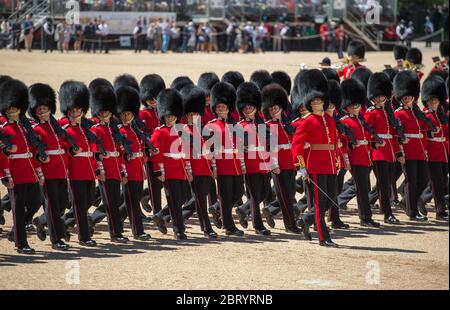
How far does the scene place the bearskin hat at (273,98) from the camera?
974cm

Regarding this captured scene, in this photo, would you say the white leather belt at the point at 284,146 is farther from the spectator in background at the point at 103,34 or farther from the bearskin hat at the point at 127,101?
the spectator in background at the point at 103,34

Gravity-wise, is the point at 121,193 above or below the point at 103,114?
below

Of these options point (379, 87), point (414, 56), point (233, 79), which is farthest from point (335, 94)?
point (414, 56)

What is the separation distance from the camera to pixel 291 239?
9.20 m

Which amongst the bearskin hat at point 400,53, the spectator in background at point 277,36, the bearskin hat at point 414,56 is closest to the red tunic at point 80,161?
the bearskin hat at point 414,56

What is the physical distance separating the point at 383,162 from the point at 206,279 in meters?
2.95

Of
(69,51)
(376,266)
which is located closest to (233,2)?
(69,51)

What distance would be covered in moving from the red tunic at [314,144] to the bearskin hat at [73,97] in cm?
157

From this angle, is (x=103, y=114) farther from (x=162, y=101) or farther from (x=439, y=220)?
(x=439, y=220)

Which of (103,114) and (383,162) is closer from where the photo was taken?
(103,114)

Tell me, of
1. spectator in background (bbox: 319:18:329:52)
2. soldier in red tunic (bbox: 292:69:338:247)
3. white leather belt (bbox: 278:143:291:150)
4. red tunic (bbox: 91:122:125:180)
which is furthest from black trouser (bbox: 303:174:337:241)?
spectator in background (bbox: 319:18:329:52)

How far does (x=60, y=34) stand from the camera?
28.0m

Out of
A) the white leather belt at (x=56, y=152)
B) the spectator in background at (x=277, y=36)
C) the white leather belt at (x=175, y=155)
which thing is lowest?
the spectator in background at (x=277, y=36)

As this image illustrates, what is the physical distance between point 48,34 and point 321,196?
19.6 m
